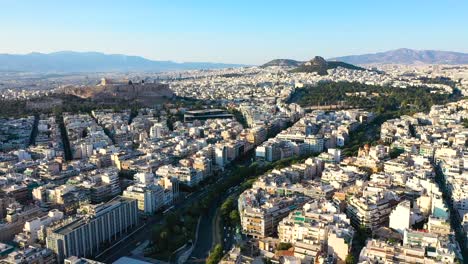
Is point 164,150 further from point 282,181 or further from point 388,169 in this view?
point 388,169

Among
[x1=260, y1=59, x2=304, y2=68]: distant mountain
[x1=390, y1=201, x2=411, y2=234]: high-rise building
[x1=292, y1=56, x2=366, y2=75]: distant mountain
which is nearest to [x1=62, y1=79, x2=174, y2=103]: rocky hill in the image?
[x1=292, y1=56, x2=366, y2=75]: distant mountain

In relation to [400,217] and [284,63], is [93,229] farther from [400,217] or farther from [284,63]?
[284,63]

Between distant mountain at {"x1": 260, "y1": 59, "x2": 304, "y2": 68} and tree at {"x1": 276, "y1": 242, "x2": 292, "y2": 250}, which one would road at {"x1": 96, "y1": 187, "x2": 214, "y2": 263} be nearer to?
tree at {"x1": 276, "y1": 242, "x2": 292, "y2": 250}

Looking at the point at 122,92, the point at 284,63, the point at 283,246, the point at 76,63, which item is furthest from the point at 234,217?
the point at 76,63

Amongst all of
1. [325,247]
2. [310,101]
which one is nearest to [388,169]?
[325,247]

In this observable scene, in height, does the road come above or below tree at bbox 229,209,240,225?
below

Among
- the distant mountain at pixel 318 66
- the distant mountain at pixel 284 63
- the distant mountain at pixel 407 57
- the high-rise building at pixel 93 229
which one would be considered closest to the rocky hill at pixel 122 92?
the high-rise building at pixel 93 229

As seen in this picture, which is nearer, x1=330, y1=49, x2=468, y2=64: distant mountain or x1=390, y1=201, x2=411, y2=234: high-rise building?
x1=390, y1=201, x2=411, y2=234: high-rise building
